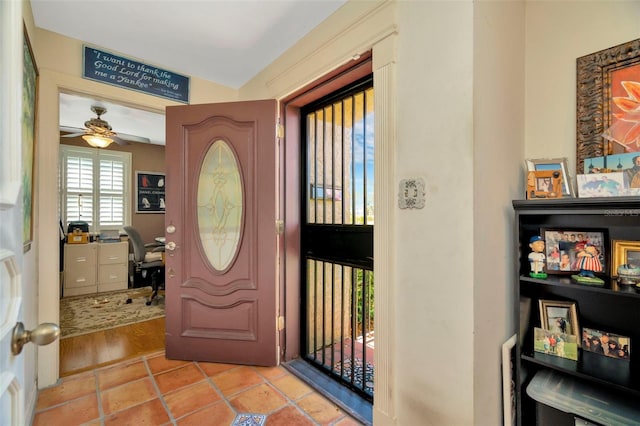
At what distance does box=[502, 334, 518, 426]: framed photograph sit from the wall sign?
3.06 metres

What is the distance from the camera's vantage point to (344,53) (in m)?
1.78

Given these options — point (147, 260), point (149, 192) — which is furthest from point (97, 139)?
point (149, 192)

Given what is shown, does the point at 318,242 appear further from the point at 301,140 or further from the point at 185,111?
the point at 185,111

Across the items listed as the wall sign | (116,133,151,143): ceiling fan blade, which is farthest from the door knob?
(116,133,151,143): ceiling fan blade

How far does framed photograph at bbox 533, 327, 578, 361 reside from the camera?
4.30ft

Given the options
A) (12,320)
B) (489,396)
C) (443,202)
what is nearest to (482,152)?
(443,202)

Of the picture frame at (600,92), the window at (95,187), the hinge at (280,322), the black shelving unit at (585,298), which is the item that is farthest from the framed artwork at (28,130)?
the window at (95,187)

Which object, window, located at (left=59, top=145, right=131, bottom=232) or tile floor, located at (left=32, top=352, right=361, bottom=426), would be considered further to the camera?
window, located at (left=59, top=145, right=131, bottom=232)

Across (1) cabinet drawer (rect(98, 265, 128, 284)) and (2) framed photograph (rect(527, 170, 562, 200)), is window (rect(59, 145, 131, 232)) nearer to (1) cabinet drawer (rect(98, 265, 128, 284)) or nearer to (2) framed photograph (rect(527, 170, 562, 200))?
(1) cabinet drawer (rect(98, 265, 128, 284))


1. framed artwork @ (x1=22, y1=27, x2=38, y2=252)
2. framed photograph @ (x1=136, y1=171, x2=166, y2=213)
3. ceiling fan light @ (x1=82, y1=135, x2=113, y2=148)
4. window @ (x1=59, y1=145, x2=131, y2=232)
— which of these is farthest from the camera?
framed photograph @ (x1=136, y1=171, x2=166, y2=213)

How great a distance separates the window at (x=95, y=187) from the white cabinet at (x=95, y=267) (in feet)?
2.10

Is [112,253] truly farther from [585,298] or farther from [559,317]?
[585,298]

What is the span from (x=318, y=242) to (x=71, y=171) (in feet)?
16.3

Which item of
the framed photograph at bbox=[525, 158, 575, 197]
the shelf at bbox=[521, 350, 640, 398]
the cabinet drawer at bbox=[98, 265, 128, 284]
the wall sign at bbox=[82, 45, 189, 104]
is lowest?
the cabinet drawer at bbox=[98, 265, 128, 284]
